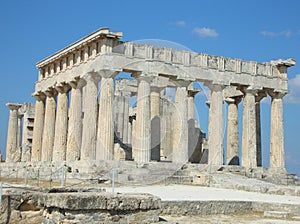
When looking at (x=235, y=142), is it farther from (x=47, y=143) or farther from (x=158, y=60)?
(x=47, y=143)

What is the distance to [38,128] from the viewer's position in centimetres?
3972

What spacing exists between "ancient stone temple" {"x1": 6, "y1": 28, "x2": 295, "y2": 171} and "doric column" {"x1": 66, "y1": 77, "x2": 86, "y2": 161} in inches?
2.8

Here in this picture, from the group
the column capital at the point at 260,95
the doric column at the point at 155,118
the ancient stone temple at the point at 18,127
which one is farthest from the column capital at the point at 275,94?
the ancient stone temple at the point at 18,127

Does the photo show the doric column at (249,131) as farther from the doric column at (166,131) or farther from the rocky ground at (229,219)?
the rocky ground at (229,219)

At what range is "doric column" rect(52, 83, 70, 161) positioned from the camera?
1384 inches

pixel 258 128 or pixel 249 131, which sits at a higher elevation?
pixel 258 128

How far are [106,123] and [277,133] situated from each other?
15154 mm

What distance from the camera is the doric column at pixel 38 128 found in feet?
129

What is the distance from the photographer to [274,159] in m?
37.7

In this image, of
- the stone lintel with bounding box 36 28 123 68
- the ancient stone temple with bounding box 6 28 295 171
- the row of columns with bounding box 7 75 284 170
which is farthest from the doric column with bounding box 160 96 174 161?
the stone lintel with bounding box 36 28 123 68

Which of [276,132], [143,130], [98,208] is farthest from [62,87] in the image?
[98,208]

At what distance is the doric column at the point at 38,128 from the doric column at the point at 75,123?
6.75m

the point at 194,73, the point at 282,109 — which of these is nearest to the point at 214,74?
the point at 194,73

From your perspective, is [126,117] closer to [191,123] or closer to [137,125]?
[191,123]
